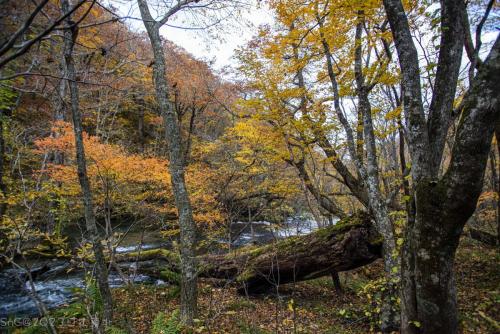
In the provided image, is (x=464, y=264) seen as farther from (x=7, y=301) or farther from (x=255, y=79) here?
(x=7, y=301)

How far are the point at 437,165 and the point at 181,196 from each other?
442 centimetres

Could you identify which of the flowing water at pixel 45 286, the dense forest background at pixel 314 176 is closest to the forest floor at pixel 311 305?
the dense forest background at pixel 314 176

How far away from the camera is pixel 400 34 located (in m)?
3.21

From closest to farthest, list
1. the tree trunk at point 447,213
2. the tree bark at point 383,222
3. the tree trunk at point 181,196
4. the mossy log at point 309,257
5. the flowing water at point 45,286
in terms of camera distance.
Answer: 1. the tree trunk at point 447,213
2. the tree bark at point 383,222
3. the tree trunk at point 181,196
4. the mossy log at point 309,257
5. the flowing water at point 45,286

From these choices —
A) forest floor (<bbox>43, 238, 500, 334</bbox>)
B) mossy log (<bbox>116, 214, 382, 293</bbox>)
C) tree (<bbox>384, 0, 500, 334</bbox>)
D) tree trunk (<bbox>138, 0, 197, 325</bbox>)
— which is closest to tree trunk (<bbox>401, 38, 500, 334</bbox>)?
tree (<bbox>384, 0, 500, 334</bbox>)

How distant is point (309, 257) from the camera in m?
6.96

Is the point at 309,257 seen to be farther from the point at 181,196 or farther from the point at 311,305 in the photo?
the point at 181,196

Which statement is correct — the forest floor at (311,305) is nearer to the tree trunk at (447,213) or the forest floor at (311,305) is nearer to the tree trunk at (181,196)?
the tree trunk at (181,196)

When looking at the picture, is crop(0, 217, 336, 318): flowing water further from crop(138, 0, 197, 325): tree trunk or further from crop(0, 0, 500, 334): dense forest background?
crop(138, 0, 197, 325): tree trunk

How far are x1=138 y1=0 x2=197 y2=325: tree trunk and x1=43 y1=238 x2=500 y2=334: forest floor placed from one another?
0.50m

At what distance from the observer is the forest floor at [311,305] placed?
5.18 metres

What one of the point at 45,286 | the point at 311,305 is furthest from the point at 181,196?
the point at 45,286

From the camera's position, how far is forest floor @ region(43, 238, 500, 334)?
5.18 meters

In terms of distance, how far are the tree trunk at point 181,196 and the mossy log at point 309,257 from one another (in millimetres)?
365
